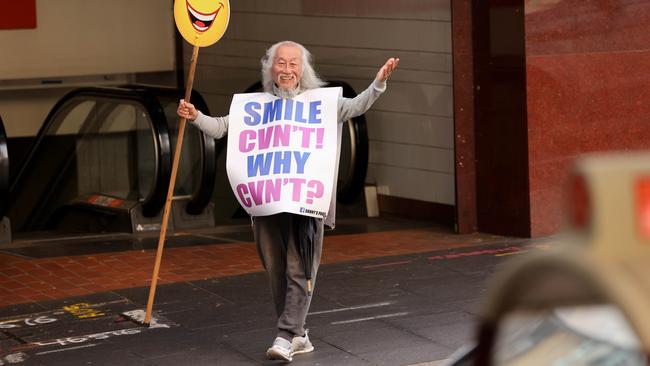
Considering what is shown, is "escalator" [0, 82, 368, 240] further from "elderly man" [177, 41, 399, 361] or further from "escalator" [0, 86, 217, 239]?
"elderly man" [177, 41, 399, 361]

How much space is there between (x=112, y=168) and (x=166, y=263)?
3765mm

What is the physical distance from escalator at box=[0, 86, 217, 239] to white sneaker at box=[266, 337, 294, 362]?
540 centimetres

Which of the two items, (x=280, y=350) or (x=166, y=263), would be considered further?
(x=166, y=263)

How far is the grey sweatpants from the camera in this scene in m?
6.64

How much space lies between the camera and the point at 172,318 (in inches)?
306

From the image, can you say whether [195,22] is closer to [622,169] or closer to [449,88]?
[449,88]

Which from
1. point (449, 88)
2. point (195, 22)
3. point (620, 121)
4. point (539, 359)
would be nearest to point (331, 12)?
point (449, 88)

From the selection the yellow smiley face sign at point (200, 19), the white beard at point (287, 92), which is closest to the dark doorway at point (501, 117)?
the yellow smiley face sign at point (200, 19)

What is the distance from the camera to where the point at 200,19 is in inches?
289

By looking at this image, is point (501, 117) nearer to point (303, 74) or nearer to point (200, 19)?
point (200, 19)

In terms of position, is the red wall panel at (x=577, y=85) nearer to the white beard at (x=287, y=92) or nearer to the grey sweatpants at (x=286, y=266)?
the white beard at (x=287, y=92)

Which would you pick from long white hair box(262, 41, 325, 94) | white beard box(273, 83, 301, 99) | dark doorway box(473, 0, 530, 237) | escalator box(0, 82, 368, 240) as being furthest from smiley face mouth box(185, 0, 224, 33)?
escalator box(0, 82, 368, 240)

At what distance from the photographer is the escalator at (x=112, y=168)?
40.0 feet

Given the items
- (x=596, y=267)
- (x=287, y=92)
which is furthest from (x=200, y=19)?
(x=596, y=267)
